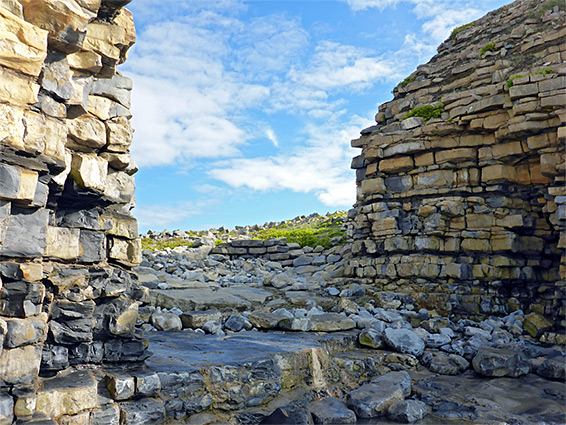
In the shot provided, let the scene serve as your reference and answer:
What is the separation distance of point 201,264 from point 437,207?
29.3 ft

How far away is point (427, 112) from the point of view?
10766 millimetres

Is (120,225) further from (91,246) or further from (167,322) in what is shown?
(167,322)

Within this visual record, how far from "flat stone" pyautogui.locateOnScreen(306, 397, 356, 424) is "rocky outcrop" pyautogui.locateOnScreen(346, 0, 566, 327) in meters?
5.31

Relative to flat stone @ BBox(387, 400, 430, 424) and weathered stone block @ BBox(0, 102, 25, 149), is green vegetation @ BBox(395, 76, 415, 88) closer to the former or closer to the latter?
flat stone @ BBox(387, 400, 430, 424)

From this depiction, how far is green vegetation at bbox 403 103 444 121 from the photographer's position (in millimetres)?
10531

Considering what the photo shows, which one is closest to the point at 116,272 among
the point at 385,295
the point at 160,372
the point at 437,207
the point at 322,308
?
the point at 160,372

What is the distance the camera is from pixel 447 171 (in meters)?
10.0

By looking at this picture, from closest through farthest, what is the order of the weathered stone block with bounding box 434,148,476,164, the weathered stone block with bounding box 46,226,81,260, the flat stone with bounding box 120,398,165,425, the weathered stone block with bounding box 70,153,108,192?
1. the flat stone with bounding box 120,398,165,425
2. the weathered stone block with bounding box 46,226,81,260
3. the weathered stone block with bounding box 70,153,108,192
4. the weathered stone block with bounding box 434,148,476,164

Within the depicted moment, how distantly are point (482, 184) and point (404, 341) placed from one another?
4.82 metres

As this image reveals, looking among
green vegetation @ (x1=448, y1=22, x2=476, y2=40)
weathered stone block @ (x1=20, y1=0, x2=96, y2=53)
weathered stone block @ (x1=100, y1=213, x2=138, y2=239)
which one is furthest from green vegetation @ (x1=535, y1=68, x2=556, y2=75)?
weathered stone block @ (x1=20, y1=0, x2=96, y2=53)

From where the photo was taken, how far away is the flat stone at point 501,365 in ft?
19.8

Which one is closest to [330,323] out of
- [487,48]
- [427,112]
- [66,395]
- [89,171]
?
[66,395]

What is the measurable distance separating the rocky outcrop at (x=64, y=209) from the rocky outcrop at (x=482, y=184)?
7154mm

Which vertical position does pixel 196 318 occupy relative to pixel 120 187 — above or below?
below
